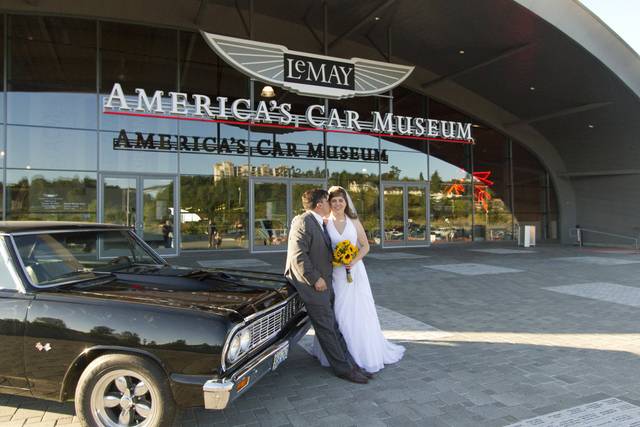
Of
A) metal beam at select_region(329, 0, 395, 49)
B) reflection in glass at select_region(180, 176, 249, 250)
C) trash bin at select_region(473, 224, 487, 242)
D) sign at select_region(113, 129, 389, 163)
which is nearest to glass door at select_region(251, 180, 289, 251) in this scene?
reflection in glass at select_region(180, 176, 249, 250)

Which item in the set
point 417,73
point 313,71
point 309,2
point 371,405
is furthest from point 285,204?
point 371,405

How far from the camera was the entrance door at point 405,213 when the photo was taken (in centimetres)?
1912

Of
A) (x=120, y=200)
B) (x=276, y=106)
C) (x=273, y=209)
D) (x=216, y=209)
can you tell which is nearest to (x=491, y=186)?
(x=273, y=209)

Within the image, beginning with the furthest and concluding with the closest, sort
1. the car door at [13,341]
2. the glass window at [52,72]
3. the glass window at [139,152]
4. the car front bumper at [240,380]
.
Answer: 1. the glass window at [139,152]
2. the glass window at [52,72]
3. the car door at [13,341]
4. the car front bumper at [240,380]

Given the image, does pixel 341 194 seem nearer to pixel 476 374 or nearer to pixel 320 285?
pixel 320 285

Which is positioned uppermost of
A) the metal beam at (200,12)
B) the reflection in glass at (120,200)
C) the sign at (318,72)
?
the metal beam at (200,12)

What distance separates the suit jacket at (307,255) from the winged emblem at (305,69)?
11.0m

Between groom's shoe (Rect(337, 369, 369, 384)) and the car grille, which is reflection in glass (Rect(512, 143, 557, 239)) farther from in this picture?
the car grille

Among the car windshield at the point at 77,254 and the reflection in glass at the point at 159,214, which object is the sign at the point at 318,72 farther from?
the car windshield at the point at 77,254

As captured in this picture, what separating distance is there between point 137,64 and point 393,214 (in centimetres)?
1164

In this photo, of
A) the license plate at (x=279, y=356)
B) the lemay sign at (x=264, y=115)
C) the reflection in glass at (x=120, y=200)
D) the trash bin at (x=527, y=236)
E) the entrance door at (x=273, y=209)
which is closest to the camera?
the license plate at (x=279, y=356)

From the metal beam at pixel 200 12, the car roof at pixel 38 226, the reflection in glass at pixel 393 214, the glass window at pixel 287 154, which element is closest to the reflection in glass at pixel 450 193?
the reflection in glass at pixel 393 214

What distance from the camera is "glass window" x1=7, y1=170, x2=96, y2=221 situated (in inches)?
535

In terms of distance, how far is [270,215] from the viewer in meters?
16.9
